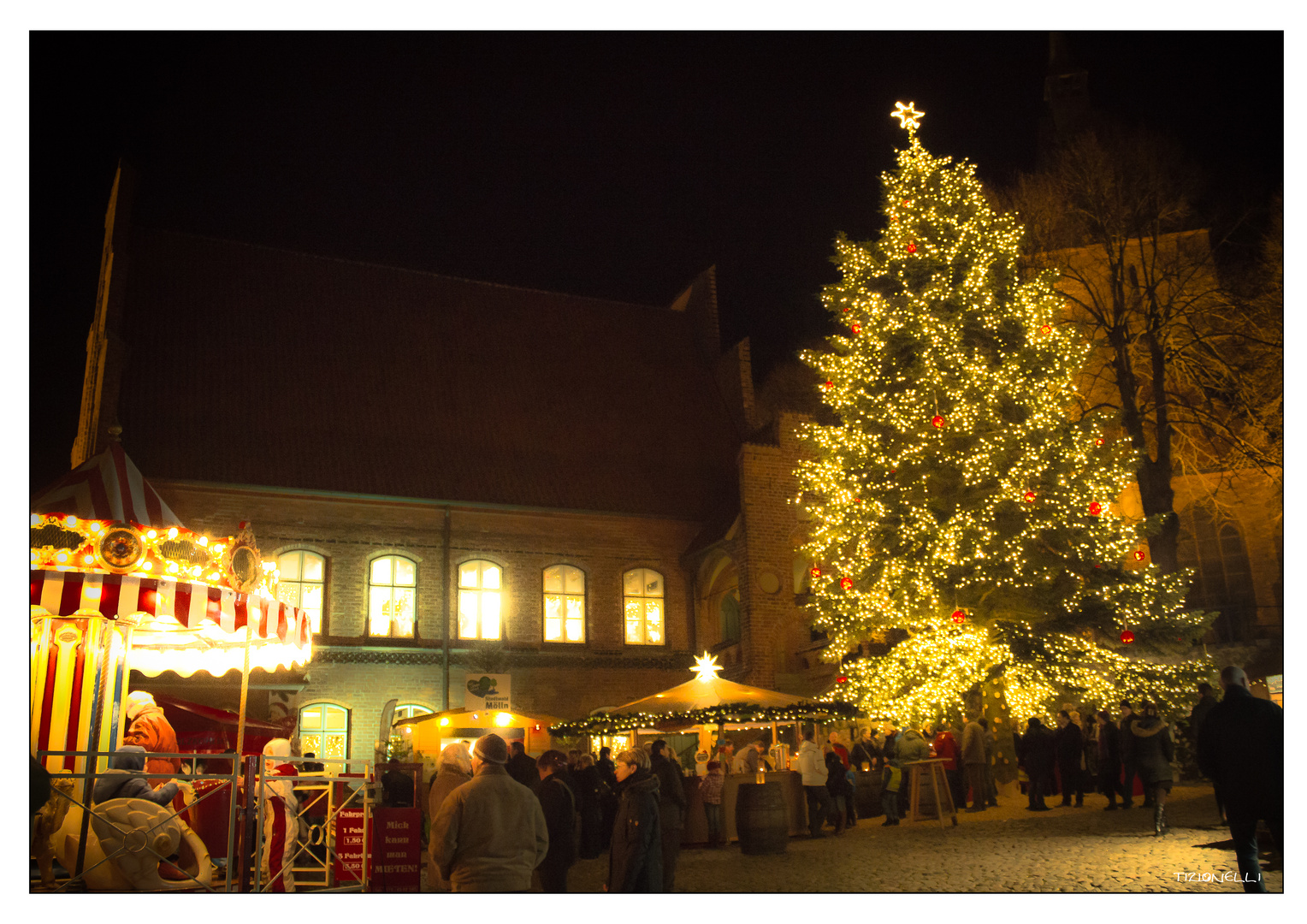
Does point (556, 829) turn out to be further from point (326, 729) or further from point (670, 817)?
point (326, 729)

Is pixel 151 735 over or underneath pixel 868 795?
over

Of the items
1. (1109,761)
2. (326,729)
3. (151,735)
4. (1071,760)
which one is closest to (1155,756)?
(1109,761)

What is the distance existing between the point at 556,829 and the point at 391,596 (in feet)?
47.7

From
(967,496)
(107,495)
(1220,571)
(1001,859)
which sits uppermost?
(967,496)

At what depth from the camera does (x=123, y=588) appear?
9852 mm

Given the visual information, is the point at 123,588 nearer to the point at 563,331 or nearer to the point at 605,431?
the point at 605,431

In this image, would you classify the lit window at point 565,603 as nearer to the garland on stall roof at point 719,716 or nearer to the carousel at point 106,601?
the garland on stall roof at point 719,716

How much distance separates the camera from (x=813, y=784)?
48.4 ft

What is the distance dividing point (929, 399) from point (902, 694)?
16.6ft

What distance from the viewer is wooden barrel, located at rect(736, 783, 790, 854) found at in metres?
13.1

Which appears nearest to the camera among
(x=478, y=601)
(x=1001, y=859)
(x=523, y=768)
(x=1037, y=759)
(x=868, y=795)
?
(x=1001, y=859)

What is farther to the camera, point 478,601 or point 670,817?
point 478,601

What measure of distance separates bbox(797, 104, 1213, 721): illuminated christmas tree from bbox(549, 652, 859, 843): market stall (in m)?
1.72

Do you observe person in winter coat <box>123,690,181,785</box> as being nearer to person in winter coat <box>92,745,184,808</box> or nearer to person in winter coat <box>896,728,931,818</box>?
person in winter coat <box>92,745,184,808</box>
